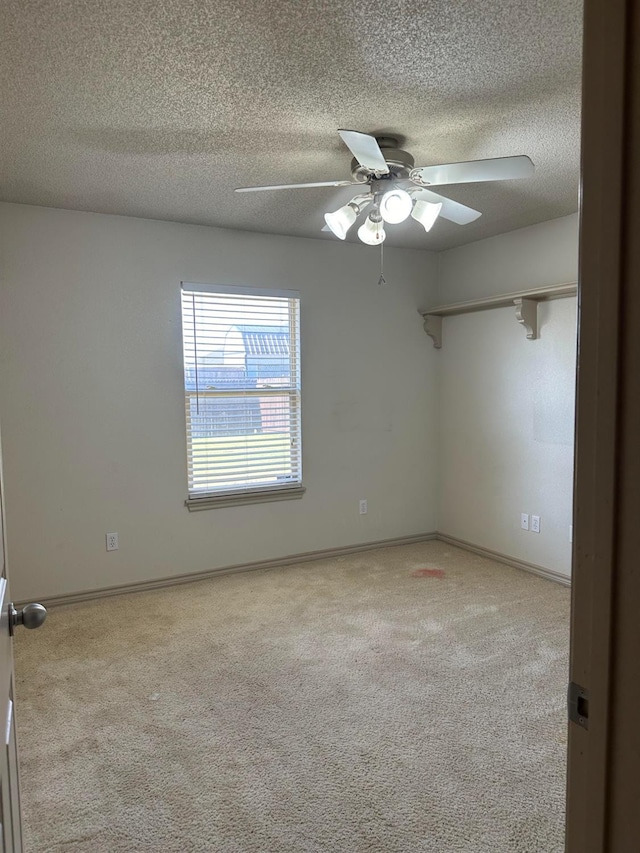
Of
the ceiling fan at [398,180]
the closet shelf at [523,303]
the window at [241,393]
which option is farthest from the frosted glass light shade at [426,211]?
the window at [241,393]

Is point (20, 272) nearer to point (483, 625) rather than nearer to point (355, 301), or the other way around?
point (355, 301)

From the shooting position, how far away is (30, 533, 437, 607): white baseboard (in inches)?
133

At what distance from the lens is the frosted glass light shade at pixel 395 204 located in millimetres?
2232

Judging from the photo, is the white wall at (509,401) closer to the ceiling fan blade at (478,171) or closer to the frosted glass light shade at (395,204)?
the ceiling fan blade at (478,171)

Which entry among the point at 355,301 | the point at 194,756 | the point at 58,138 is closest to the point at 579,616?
the point at 194,756

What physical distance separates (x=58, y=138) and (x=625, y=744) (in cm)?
272

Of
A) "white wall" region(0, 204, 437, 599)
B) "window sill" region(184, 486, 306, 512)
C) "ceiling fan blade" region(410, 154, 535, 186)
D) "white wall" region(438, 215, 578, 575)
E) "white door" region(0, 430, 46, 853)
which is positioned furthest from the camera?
"window sill" region(184, 486, 306, 512)

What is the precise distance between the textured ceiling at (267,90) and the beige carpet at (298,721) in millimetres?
2393

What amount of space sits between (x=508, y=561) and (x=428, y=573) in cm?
65

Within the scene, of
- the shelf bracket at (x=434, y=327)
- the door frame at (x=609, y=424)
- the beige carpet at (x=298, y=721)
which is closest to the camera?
the door frame at (x=609, y=424)

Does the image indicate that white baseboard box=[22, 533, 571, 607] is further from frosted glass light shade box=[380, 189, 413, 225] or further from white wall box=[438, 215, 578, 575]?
frosted glass light shade box=[380, 189, 413, 225]

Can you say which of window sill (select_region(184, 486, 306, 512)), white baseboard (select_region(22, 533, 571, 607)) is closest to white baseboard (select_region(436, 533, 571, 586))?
white baseboard (select_region(22, 533, 571, 607))

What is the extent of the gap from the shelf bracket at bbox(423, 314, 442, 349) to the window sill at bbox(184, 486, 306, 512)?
1.67 m

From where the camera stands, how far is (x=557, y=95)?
199 cm
